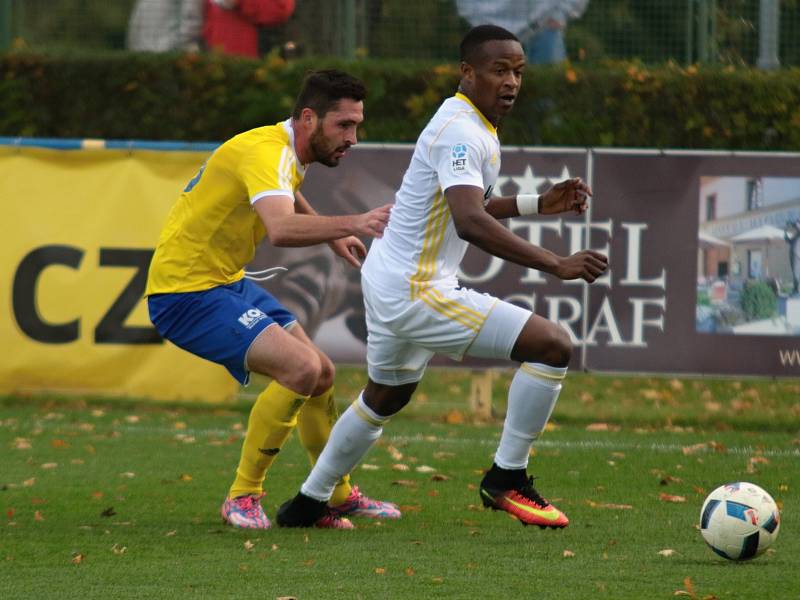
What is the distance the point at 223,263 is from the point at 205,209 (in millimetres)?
263

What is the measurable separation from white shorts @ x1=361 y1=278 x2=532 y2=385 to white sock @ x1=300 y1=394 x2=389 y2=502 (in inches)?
10.7

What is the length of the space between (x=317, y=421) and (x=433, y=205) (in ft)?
4.25

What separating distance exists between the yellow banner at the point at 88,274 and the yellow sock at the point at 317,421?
413 centimetres

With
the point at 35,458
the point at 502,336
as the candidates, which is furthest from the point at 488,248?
the point at 35,458

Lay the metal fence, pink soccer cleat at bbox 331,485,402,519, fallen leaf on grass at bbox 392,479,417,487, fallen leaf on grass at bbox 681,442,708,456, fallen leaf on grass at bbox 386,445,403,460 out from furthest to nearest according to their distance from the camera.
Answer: the metal fence → fallen leaf on grass at bbox 681,442,708,456 → fallen leaf on grass at bbox 386,445,403,460 → fallen leaf on grass at bbox 392,479,417,487 → pink soccer cleat at bbox 331,485,402,519

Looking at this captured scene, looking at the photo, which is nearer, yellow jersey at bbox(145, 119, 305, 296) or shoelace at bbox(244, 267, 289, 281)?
yellow jersey at bbox(145, 119, 305, 296)

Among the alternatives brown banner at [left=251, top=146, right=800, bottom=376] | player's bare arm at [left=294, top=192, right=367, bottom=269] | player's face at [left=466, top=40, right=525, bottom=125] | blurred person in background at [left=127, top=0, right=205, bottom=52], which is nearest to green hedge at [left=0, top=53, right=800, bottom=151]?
blurred person in background at [left=127, top=0, right=205, bottom=52]

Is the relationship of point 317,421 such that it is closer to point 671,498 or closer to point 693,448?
point 671,498

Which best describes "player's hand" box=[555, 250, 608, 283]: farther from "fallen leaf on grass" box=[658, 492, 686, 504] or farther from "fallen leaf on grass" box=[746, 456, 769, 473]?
"fallen leaf on grass" box=[746, 456, 769, 473]

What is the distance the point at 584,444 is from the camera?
32.6 feet

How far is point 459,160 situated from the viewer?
6.29 metres

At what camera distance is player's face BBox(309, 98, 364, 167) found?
6707mm

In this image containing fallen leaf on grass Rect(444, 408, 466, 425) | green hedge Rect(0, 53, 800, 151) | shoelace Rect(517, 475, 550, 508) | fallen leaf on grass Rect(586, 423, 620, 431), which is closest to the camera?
shoelace Rect(517, 475, 550, 508)

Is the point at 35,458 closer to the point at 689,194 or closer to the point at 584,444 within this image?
the point at 584,444
